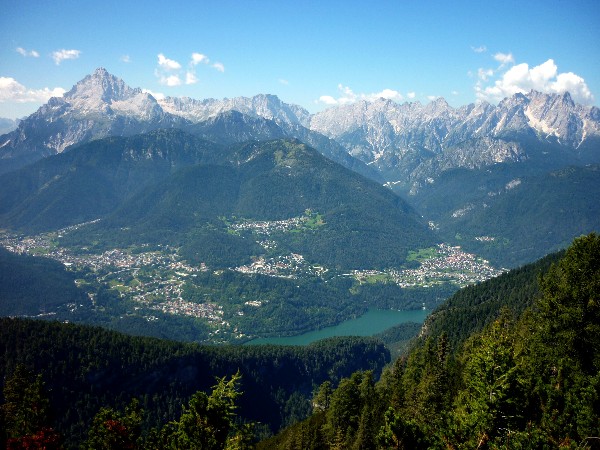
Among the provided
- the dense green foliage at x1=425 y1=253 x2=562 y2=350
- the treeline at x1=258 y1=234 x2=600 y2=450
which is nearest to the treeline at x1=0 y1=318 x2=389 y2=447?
the dense green foliage at x1=425 y1=253 x2=562 y2=350

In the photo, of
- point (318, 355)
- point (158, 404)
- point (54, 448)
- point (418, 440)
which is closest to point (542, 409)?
point (418, 440)

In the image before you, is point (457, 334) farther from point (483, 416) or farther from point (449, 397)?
point (483, 416)

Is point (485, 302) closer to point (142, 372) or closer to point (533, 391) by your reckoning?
point (142, 372)

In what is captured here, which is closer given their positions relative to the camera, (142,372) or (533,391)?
(533,391)

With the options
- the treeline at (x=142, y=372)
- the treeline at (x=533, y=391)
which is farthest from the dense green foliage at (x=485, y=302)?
the treeline at (x=533, y=391)

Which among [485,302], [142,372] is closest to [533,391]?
[485,302]

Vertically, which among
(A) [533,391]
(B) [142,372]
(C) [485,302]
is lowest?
(B) [142,372]

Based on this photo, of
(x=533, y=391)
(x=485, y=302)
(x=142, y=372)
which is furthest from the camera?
(x=485, y=302)

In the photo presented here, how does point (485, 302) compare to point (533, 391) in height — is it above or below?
below

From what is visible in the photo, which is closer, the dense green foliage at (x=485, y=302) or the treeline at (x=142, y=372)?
the dense green foliage at (x=485, y=302)

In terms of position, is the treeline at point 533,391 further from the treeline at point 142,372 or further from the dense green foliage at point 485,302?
the treeline at point 142,372
